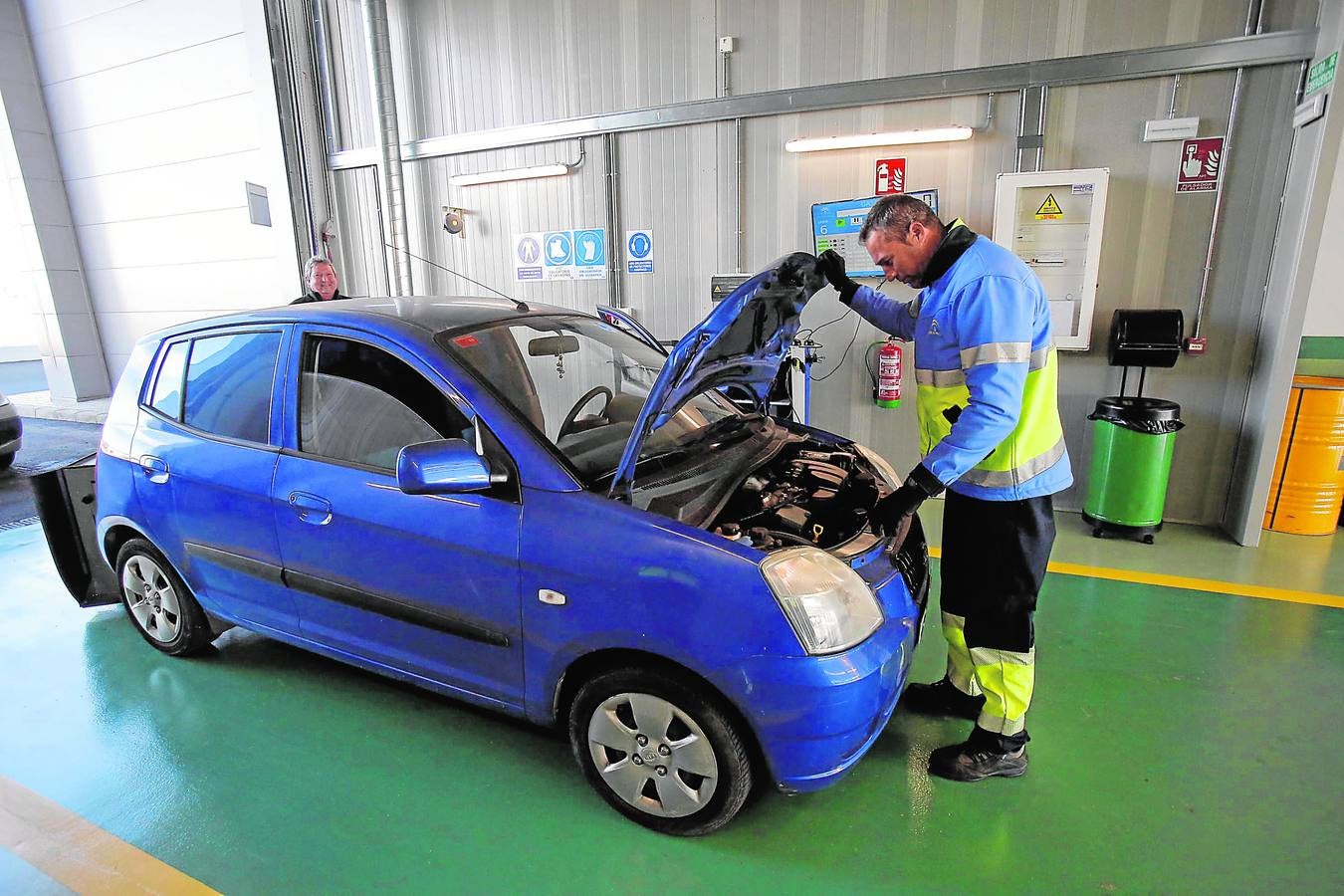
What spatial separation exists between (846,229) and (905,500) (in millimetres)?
3373

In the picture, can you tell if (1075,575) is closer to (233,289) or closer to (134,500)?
(134,500)

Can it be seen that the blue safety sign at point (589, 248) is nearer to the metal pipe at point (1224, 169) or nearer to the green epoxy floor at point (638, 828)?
the green epoxy floor at point (638, 828)

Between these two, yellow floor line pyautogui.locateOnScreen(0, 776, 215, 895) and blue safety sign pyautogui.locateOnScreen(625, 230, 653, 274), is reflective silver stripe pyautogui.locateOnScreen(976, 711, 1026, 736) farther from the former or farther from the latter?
blue safety sign pyautogui.locateOnScreen(625, 230, 653, 274)

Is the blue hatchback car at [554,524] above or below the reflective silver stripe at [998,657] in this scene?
above

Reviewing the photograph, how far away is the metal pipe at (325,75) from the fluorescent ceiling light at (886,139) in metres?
4.60

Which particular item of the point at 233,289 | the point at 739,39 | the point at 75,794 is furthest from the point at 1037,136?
the point at 233,289

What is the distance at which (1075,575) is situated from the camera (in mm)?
3695

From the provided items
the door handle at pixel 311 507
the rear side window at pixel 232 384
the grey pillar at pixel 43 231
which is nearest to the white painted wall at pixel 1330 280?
the door handle at pixel 311 507

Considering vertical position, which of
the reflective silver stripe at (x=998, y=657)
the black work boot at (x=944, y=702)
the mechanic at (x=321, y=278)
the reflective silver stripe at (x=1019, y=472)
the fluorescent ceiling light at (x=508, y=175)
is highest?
the fluorescent ceiling light at (x=508, y=175)

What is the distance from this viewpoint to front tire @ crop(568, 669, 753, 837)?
1.81m

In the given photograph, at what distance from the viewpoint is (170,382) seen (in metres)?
2.75

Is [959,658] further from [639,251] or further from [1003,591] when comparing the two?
[639,251]

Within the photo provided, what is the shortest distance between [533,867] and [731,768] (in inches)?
24.6

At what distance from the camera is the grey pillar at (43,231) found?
28.6 feet
